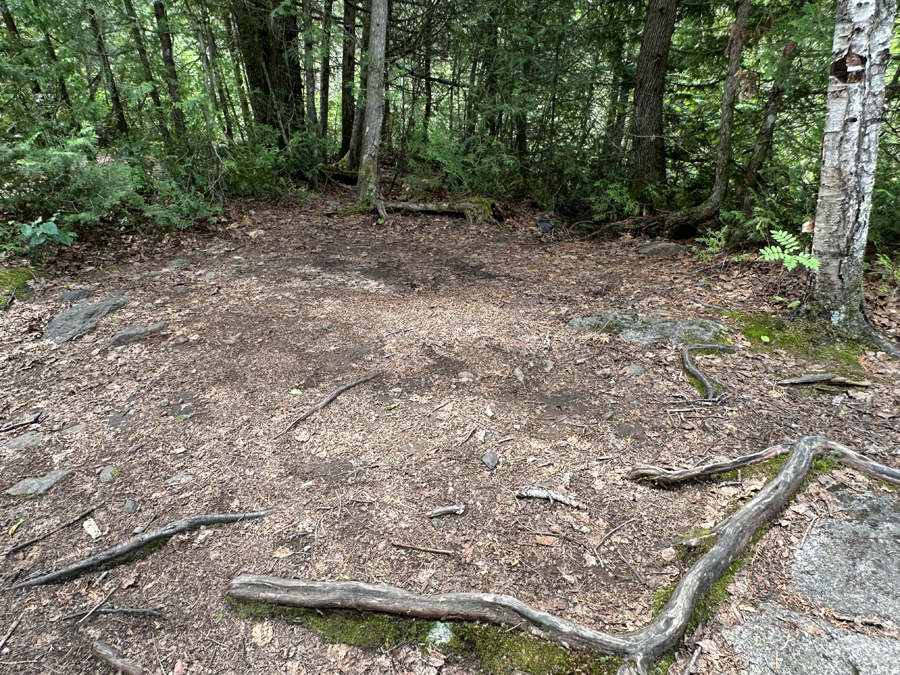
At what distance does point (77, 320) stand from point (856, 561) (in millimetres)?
7018

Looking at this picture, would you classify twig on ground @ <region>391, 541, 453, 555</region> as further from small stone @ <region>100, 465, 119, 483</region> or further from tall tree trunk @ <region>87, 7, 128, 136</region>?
tall tree trunk @ <region>87, 7, 128, 136</region>

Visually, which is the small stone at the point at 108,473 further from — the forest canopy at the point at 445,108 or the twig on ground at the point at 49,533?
the forest canopy at the point at 445,108

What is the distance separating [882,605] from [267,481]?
3423mm

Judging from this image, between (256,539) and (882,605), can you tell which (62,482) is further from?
(882,605)

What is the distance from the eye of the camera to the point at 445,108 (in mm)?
13328

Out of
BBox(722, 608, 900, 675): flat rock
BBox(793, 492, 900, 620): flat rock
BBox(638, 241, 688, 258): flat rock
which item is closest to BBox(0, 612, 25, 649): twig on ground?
BBox(722, 608, 900, 675): flat rock

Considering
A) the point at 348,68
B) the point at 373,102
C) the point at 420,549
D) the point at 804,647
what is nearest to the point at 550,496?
the point at 420,549

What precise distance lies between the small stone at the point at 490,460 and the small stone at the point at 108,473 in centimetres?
258

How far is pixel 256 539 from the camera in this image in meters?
2.80

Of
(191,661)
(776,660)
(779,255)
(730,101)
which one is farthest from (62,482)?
(730,101)

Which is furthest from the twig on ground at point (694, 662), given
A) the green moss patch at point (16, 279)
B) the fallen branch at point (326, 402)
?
the green moss patch at point (16, 279)

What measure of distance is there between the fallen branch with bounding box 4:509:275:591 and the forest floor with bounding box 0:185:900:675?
0.06 metres

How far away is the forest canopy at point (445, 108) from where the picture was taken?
6668mm

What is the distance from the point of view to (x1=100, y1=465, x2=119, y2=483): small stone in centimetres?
327
